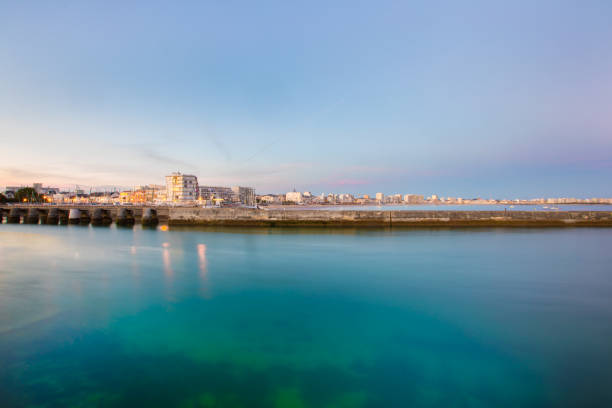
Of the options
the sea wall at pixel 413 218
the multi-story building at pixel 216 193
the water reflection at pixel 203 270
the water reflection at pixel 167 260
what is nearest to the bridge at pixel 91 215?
the sea wall at pixel 413 218

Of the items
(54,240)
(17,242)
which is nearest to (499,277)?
(54,240)

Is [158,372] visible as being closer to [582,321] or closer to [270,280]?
[270,280]

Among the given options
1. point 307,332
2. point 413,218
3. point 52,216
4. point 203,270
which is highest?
point 52,216

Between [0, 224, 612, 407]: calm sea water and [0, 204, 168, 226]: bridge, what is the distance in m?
17.7

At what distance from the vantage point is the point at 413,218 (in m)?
23.6

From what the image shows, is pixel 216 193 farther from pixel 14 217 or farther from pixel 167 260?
pixel 167 260

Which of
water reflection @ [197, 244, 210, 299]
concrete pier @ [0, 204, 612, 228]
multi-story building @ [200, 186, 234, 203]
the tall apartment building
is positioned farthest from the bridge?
multi-story building @ [200, 186, 234, 203]

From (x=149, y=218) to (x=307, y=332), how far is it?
27819 mm

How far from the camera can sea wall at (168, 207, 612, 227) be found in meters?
22.7

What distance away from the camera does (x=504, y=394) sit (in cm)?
392

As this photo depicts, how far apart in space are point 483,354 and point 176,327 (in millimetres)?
6035

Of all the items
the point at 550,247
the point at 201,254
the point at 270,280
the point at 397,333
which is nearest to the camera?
the point at 397,333

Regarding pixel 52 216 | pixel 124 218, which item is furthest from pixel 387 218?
pixel 52 216

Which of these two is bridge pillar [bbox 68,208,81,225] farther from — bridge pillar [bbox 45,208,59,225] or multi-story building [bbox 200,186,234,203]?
multi-story building [bbox 200,186,234,203]
